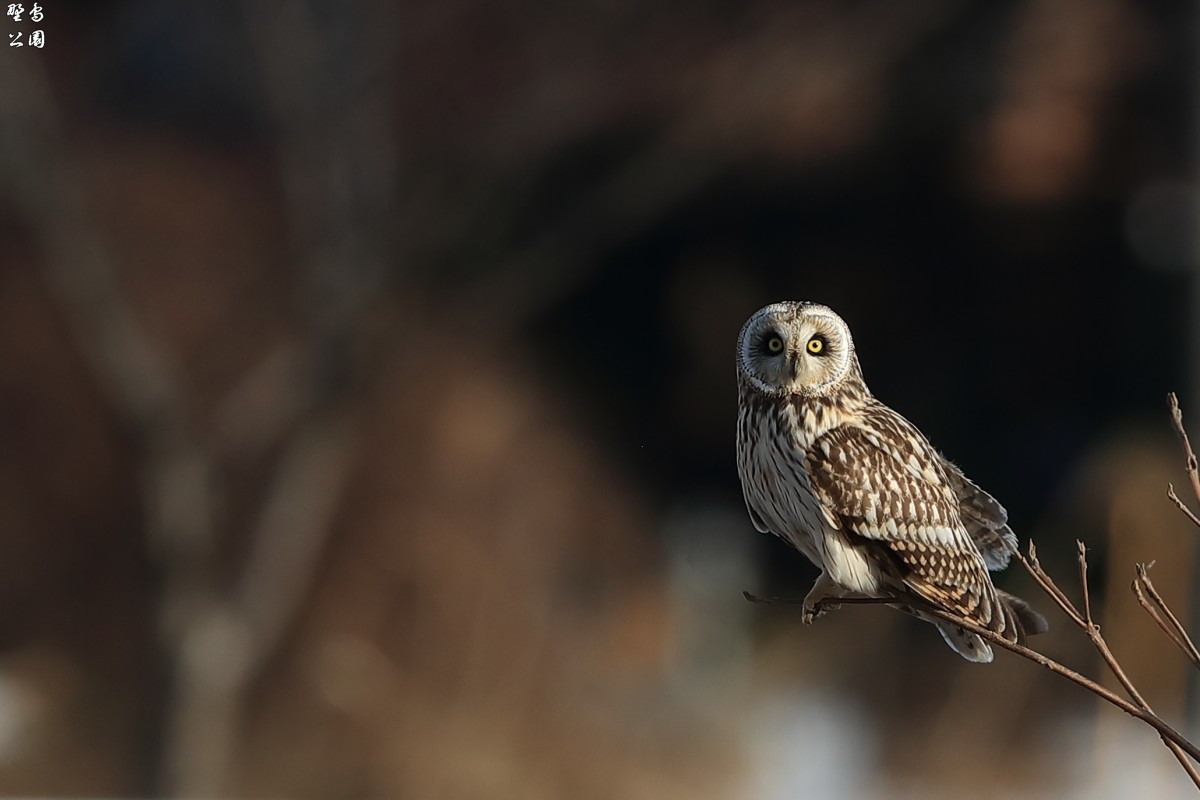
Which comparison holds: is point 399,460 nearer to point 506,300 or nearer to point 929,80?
point 506,300

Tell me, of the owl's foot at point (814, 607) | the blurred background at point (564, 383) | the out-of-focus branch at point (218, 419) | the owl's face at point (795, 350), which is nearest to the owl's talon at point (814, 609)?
the owl's foot at point (814, 607)

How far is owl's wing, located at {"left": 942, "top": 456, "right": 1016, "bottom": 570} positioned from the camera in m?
0.90

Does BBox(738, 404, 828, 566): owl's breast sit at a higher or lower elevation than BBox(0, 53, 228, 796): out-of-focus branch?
higher

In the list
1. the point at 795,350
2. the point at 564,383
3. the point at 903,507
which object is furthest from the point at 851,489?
the point at 564,383

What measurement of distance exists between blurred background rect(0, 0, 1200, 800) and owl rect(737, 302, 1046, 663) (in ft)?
8.62

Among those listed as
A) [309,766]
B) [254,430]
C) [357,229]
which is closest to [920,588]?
[357,229]

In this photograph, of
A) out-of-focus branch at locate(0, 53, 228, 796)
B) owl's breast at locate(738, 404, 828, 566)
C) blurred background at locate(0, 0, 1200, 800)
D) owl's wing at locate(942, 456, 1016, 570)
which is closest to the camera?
owl's wing at locate(942, 456, 1016, 570)

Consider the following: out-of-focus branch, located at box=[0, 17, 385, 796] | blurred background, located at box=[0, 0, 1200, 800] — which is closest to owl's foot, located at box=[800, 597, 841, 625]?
out-of-focus branch, located at box=[0, 17, 385, 796]

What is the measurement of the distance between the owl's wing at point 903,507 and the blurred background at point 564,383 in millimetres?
2638

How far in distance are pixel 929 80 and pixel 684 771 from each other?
2.02 metres

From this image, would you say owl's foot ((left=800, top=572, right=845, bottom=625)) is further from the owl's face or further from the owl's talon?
the owl's face

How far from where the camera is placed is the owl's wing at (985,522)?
90 cm

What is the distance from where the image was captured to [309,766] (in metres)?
4.23

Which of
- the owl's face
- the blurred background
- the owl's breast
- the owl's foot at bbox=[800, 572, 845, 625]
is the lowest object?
the blurred background
